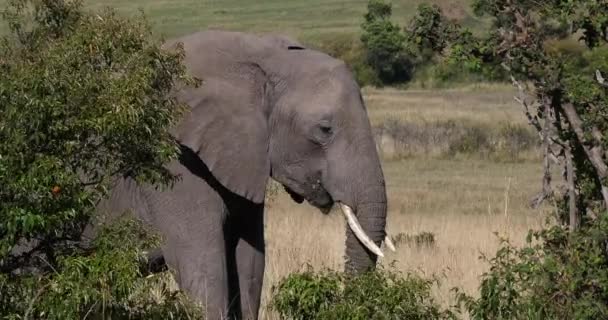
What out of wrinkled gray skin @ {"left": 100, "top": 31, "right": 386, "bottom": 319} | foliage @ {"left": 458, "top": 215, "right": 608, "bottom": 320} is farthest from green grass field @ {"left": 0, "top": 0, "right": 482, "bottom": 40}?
foliage @ {"left": 458, "top": 215, "right": 608, "bottom": 320}

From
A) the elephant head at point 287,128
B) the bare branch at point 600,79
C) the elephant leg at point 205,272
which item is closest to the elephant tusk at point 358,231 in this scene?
the elephant head at point 287,128

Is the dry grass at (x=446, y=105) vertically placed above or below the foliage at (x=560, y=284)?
below

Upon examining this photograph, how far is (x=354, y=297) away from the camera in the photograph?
9.33m

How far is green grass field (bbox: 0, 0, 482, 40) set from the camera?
304 feet

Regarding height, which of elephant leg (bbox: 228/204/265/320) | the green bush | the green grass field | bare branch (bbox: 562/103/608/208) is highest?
bare branch (bbox: 562/103/608/208)

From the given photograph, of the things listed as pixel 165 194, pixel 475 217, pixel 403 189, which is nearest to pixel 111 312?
pixel 165 194

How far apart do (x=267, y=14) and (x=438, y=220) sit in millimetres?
85357

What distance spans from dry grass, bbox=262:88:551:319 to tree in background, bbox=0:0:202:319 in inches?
118

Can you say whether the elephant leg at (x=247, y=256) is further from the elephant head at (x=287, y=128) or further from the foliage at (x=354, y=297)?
the foliage at (x=354, y=297)

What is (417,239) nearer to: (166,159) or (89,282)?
(166,159)

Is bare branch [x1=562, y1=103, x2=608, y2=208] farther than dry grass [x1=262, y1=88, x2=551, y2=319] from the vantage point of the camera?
No

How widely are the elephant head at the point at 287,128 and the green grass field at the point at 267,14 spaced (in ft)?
243

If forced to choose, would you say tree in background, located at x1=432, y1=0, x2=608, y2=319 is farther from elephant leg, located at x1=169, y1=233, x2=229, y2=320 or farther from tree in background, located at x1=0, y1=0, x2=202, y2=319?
tree in background, located at x1=0, y1=0, x2=202, y2=319

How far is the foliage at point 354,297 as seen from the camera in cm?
919
